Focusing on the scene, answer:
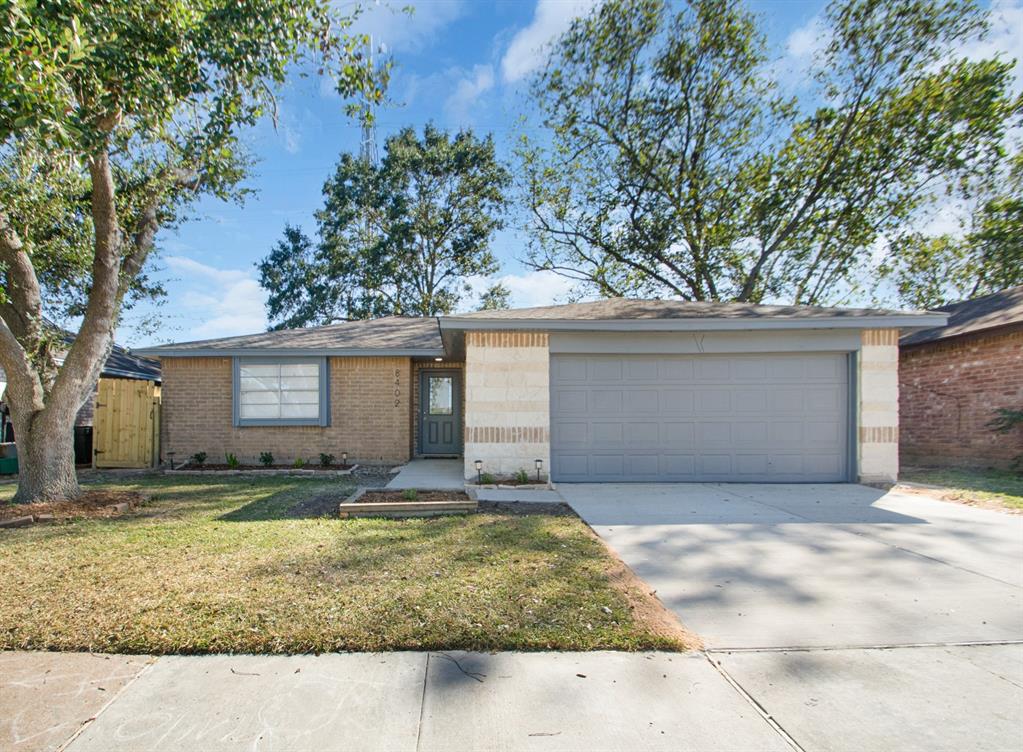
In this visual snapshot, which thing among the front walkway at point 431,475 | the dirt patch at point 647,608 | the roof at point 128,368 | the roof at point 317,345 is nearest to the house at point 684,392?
the front walkway at point 431,475

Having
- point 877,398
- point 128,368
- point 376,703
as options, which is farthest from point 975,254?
point 128,368

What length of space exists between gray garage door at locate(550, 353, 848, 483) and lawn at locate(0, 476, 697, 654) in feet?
9.50

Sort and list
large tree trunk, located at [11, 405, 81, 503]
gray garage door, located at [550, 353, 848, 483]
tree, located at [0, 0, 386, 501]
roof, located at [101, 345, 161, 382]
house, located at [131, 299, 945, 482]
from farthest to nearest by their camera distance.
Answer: roof, located at [101, 345, 161, 382], gray garage door, located at [550, 353, 848, 483], house, located at [131, 299, 945, 482], large tree trunk, located at [11, 405, 81, 503], tree, located at [0, 0, 386, 501]

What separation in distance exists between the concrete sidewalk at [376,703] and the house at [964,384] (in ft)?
38.6

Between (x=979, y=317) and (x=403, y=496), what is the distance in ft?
42.7

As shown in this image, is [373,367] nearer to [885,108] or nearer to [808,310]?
[808,310]

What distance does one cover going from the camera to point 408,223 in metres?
23.9

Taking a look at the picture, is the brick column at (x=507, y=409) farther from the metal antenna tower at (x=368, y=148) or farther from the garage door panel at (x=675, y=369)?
the metal antenna tower at (x=368, y=148)

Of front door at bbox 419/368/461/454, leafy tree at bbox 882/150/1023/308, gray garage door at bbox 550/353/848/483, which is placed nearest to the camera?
gray garage door at bbox 550/353/848/483

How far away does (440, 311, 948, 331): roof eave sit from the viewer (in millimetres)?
8242

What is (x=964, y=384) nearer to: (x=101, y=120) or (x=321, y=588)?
(x=321, y=588)

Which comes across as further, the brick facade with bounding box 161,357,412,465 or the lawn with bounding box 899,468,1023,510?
the brick facade with bounding box 161,357,412,465

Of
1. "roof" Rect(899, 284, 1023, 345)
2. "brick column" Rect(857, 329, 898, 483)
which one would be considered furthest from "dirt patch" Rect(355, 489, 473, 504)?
"roof" Rect(899, 284, 1023, 345)

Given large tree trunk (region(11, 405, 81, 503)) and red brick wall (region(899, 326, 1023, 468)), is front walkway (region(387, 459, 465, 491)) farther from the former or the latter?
red brick wall (region(899, 326, 1023, 468))
